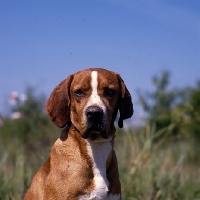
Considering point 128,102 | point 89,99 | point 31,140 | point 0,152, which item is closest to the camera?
point 89,99

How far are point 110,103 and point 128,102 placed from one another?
296mm

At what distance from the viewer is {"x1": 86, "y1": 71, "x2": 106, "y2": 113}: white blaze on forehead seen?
4.41 meters

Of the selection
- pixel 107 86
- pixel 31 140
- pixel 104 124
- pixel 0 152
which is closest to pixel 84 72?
pixel 107 86

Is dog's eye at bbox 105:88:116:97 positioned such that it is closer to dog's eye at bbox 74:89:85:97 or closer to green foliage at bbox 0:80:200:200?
dog's eye at bbox 74:89:85:97

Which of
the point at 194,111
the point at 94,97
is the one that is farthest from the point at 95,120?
the point at 194,111

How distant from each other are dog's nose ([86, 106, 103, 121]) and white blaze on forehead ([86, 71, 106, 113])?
0.04 m

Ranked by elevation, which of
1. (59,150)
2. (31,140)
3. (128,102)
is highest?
(128,102)

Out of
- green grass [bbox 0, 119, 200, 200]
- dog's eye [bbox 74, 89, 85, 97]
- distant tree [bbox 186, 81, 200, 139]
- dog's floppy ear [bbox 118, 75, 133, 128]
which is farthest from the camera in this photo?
distant tree [bbox 186, 81, 200, 139]

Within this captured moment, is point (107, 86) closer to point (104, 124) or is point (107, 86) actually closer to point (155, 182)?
point (104, 124)

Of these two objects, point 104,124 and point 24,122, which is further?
point 24,122

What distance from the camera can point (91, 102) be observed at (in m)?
4.43

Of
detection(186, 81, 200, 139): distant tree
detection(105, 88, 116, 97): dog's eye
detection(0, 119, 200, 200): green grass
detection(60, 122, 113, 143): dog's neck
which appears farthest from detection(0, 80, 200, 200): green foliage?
detection(105, 88, 116, 97): dog's eye

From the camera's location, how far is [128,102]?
4902 mm

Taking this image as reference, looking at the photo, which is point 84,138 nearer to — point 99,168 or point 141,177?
point 99,168
